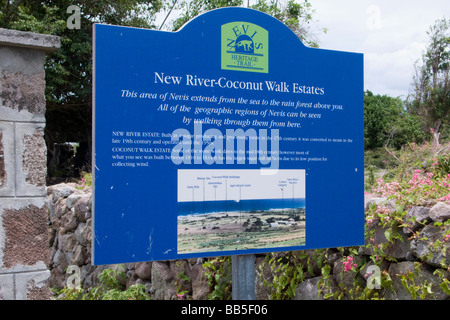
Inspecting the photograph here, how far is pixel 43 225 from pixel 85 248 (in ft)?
12.6

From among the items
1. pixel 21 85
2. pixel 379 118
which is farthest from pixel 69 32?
pixel 379 118

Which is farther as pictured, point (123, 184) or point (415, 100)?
point (415, 100)

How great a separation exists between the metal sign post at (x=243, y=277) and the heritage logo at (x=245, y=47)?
1.10 metres

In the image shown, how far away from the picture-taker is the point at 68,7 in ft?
42.6

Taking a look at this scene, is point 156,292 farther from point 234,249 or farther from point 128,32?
point 128,32

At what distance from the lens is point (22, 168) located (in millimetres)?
2434

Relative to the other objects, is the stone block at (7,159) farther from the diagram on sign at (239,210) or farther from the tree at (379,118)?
the tree at (379,118)

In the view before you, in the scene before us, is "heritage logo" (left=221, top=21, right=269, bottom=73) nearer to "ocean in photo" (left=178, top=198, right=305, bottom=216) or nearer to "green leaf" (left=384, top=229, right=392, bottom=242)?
"ocean in photo" (left=178, top=198, right=305, bottom=216)

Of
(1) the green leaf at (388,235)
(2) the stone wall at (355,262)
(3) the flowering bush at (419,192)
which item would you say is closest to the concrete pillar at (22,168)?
(2) the stone wall at (355,262)

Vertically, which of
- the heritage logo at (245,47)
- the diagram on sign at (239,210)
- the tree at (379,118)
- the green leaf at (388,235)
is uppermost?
the tree at (379,118)

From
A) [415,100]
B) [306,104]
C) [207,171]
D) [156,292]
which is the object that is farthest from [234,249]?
[415,100]

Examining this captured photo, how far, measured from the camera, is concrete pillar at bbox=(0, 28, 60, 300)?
241cm

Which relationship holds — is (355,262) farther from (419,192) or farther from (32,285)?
(32,285)

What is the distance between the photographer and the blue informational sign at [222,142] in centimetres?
245
